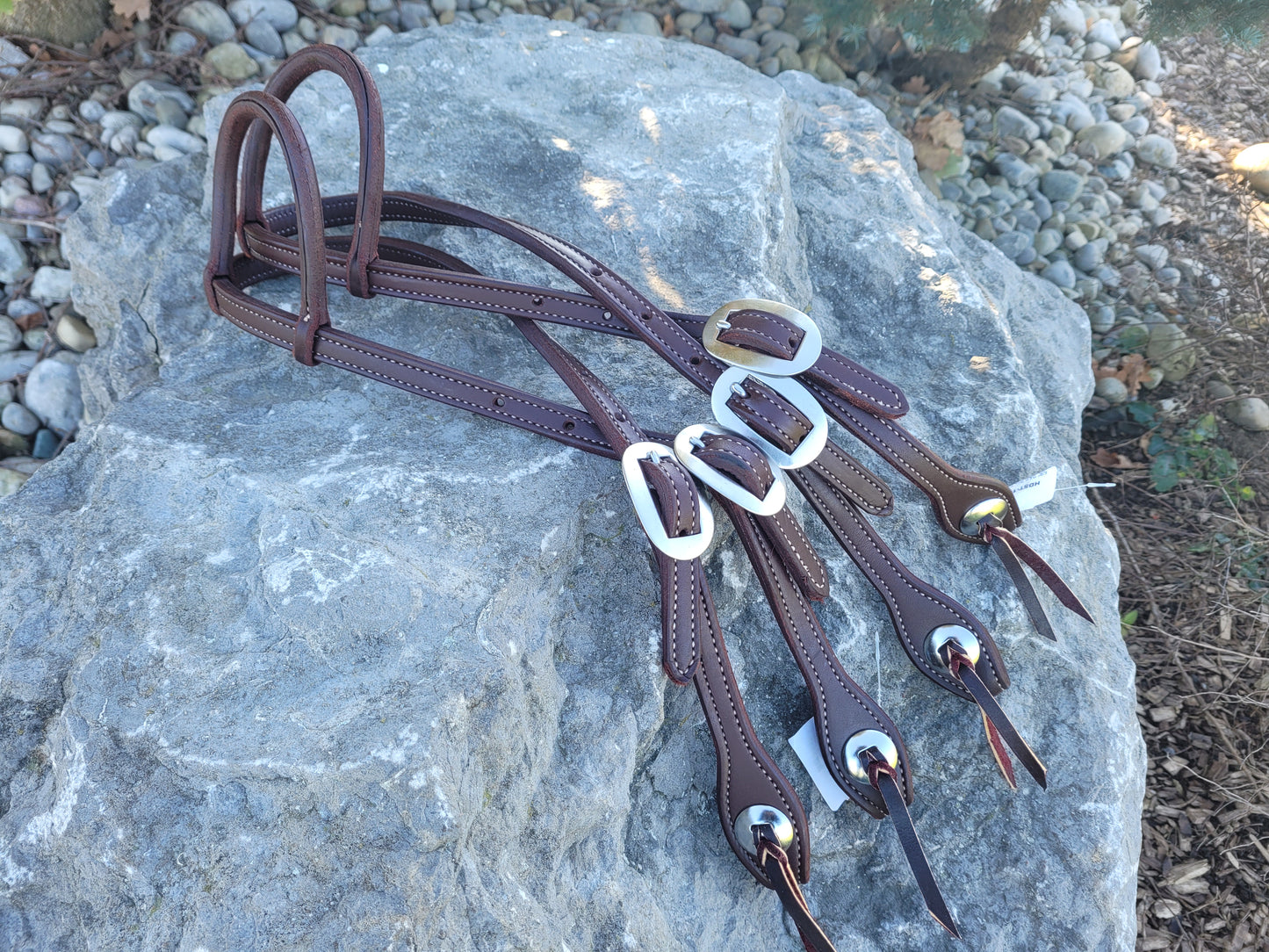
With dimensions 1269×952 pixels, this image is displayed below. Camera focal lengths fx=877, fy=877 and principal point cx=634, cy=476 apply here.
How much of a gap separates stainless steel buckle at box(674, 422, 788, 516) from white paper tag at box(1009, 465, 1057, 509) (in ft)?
2.67

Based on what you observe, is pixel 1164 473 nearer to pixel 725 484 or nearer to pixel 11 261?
pixel 725 484

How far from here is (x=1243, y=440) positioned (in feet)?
13.0

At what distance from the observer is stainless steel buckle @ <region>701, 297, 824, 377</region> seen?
1.99m

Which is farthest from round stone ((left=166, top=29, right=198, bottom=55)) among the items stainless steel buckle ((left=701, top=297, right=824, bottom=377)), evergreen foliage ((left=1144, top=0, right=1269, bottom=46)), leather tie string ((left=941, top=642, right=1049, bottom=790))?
evergreen foliage ((left=1144, top=0, right=1269, bottom=46))

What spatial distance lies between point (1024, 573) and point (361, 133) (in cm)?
208

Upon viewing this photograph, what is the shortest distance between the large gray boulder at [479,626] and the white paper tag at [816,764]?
62mm

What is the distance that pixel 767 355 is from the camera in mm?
2035

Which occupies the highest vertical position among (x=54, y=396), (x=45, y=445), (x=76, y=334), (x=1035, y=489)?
(x=1035, y=489)

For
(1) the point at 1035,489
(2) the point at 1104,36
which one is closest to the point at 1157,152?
(2) the point at 1104,36

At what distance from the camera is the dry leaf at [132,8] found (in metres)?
3.93

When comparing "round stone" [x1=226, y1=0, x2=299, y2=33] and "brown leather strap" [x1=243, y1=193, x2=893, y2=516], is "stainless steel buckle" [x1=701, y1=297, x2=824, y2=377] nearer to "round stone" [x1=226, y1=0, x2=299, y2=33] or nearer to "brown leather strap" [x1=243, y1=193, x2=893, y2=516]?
"brown leather strap" [x1=243, y1=193, x2=893, y2=516]

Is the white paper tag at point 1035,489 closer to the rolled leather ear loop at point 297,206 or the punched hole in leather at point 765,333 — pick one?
the punched hole in leather at point 765,333

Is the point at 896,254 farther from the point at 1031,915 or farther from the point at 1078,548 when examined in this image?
the point at 1031,915

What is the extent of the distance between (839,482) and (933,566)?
0.43m
